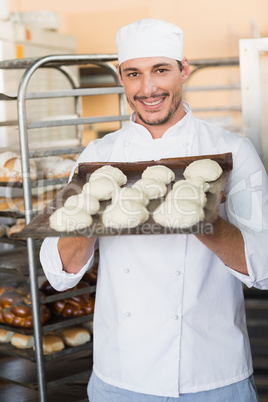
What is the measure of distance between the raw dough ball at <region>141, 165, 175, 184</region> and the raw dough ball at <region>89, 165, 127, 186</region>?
0.06m

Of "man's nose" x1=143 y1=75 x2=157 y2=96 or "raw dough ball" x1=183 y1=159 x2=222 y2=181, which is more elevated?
"man's nose" x1=143 y1=75 x2=157 y2=96

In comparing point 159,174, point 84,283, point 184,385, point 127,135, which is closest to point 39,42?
point 84,283

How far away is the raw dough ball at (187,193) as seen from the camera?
1370 mm

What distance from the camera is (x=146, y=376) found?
156 centimetres

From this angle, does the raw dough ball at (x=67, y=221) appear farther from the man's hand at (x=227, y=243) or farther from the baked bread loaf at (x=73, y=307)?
the baked bread loaf at (x=73, y=307)

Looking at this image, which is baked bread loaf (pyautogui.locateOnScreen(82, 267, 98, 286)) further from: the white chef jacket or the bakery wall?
the bakery wall

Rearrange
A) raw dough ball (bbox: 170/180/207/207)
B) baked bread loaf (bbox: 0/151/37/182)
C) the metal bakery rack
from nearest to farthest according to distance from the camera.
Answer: raw dough ball (bbox: 170/180/207/207)
the metal bakery rack
baked bread loaf (bbox: 0/151/37/182)

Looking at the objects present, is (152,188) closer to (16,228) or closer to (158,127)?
(158,127)

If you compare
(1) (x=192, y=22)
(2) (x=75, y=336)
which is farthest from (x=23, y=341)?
(1) (x=192, y=22)

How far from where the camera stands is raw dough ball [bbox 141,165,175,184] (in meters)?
1.52

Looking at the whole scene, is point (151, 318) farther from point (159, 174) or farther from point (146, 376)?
point (159, 174)

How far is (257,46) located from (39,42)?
218cm

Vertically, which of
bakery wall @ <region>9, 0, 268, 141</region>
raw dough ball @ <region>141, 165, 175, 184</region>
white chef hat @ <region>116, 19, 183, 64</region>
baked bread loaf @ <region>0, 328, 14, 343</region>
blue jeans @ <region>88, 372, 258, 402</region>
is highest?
bakery wall @ <region>9, 0, 268, 141</region>

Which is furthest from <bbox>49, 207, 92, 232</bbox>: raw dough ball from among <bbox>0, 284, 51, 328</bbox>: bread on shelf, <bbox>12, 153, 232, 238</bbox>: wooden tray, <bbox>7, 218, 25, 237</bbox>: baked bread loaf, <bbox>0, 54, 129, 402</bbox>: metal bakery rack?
<bbox>7, 218, 25, 237</bbox>: baked bread loaf
